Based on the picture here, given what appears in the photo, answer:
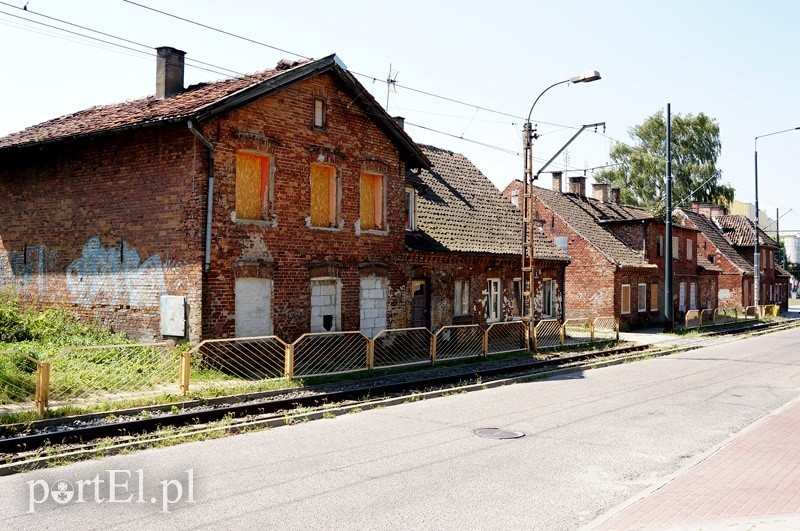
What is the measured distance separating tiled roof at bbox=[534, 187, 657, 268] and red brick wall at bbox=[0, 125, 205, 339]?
2199cm

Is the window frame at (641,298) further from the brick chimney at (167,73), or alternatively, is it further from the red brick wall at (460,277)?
the brick chimney at (167,73)

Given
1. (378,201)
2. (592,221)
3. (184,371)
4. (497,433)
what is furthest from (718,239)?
(184,371)

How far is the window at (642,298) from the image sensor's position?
35625 millimetres

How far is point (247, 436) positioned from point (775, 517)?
7.14 m

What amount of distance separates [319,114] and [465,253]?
7261 millimetres

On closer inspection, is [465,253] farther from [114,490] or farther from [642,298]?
[642,298]

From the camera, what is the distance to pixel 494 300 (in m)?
25.3

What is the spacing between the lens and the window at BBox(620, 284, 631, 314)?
33625 millimetres

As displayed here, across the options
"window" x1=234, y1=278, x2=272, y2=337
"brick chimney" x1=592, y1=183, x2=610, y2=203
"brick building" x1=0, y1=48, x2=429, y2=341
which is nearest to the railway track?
"window" x1=234, y1=278, x2=272, y2=337

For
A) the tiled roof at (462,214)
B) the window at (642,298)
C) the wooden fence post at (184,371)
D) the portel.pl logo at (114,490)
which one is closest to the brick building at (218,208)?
the tiled roof at (462,214)

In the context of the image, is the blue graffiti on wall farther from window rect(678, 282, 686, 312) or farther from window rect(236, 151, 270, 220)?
window rect(678, 282, 686, 312)

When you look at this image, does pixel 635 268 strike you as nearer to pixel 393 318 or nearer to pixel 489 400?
pixel 393 318

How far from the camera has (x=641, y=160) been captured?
59688mm

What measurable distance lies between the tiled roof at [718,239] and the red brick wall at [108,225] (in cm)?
4130
